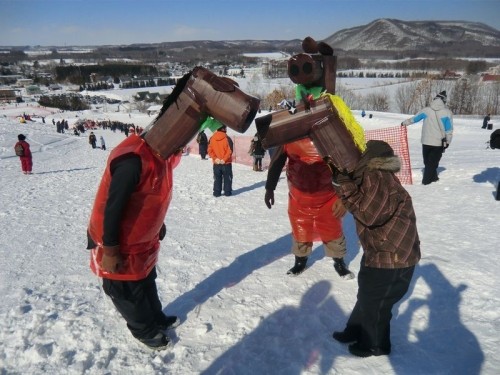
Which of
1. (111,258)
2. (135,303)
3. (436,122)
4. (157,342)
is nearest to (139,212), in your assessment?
(111,258)

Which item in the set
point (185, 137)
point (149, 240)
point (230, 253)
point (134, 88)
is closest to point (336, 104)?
point (185, 137)

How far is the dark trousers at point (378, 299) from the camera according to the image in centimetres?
257

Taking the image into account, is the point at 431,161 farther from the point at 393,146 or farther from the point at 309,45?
the point at 309,45

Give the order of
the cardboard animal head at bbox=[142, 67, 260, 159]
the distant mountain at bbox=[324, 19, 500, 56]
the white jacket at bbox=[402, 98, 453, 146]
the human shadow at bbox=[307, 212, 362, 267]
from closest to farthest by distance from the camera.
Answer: the cardboard animal head at bbox=[142, 67, 260, 159] → the human shadow at bbox=[307, 212, 362, 267] → the white jacket at bbox=[402, 98, 453, 146] → the distant mountain at bbox=[324, 19, 500, 56]

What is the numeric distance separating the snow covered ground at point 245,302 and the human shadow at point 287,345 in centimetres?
1

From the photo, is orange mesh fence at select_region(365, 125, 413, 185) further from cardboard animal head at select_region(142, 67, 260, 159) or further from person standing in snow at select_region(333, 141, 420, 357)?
cardboard animal head at select_region(142, 67, 260, 159)

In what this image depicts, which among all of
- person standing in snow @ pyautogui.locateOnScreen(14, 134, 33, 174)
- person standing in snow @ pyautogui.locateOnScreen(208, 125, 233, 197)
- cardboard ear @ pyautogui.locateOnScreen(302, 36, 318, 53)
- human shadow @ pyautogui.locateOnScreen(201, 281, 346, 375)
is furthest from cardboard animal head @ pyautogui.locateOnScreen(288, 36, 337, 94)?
person standing in snow @ pyautogui.locateOnScreen(14, 134, 33, 174)

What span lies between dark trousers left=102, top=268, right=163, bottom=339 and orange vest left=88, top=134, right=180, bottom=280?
0.36ft

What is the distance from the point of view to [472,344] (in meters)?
2.88

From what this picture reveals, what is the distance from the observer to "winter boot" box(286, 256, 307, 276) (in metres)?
4.04

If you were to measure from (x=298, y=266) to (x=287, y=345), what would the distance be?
1.20 m

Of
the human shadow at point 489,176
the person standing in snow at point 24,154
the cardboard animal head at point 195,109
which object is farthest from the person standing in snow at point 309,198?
the person standing in snow at point 24,154

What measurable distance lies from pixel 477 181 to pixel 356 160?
6.21 metres

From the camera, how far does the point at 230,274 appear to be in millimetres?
4188
